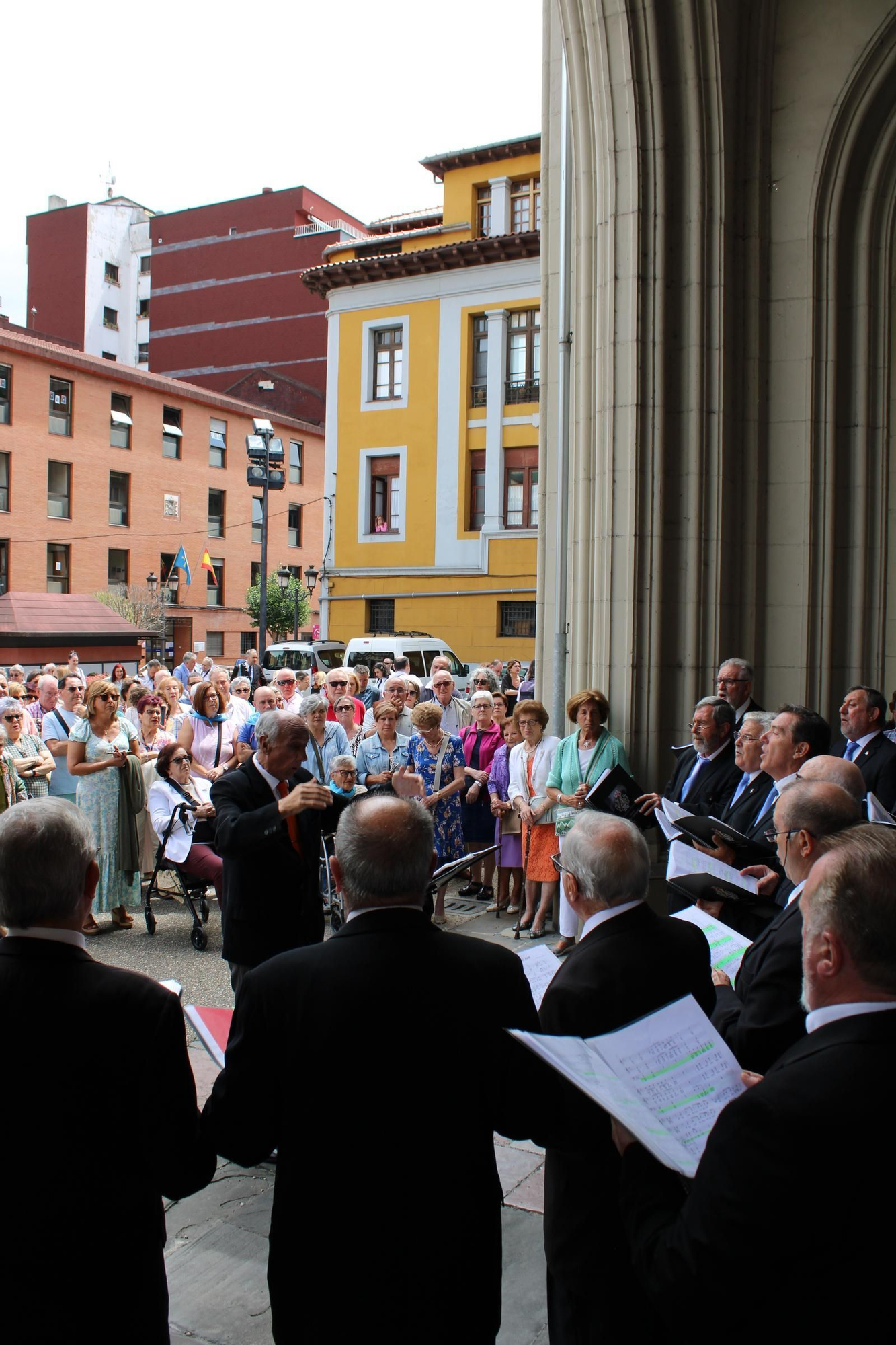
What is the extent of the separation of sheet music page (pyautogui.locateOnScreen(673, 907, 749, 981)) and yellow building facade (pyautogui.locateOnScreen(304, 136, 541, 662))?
980 inches

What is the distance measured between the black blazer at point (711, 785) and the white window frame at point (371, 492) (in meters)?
25.1

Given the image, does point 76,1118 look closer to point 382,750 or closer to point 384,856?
point 384,856

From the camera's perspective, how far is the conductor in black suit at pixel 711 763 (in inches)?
210

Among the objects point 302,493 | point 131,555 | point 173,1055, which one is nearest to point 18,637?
point 131,555

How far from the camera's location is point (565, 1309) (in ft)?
7.59

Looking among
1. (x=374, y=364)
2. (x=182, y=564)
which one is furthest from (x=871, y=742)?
(x=182, y=564)

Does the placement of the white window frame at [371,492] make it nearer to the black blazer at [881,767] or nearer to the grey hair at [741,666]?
the grey hair at [741,666]

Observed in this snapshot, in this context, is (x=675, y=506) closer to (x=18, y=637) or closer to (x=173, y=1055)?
(x=173, y=1055)

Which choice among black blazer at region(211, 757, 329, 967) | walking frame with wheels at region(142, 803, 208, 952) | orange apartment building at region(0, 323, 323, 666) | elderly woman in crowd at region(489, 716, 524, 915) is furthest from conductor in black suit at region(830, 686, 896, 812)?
orange apartment building at region(0, 323, 323, 666)

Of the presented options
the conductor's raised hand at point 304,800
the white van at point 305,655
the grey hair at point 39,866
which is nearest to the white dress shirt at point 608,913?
the grey hair at point 39,866

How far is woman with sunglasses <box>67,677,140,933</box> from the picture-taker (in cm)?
745

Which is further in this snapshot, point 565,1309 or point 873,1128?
point 565,1309

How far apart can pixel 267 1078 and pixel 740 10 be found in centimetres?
743

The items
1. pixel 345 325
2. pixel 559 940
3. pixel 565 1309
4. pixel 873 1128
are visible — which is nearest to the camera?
pixel 873 1128
